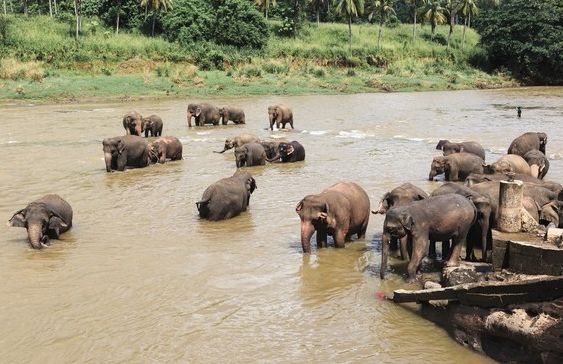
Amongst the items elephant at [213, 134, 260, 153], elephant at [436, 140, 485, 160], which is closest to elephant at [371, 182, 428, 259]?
elephant at [436, 140, 485, 160]

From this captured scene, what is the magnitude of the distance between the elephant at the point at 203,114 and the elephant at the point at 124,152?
8.92m

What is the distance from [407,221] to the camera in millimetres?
7660

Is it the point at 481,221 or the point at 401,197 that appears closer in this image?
the point at 481,221

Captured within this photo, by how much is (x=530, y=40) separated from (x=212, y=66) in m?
30.6

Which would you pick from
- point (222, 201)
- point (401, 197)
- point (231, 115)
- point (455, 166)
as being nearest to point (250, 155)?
point (455, 166)

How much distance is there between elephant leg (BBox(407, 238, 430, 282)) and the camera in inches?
305

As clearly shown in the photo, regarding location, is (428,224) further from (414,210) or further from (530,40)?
(530,40)

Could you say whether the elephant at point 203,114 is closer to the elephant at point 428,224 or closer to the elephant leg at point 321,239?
the elephant leg at point 321,239

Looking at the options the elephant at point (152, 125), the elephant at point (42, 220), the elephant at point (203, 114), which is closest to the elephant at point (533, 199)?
the elephant at point (42, 220)

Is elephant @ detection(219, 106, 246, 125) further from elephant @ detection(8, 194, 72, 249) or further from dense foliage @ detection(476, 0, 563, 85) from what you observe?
dense foliage @ detection(476, 0, 563, 85)

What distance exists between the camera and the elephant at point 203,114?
26.3 metres

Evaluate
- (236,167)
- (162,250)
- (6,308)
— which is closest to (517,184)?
(162,250)

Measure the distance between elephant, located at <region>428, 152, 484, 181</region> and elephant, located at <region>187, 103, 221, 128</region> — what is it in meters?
13.8

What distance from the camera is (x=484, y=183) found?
974cm
